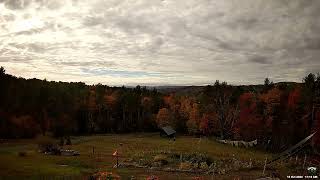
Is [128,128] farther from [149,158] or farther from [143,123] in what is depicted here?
[149,158]

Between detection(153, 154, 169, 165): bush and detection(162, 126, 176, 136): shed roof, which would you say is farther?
detection(162, 126, 176, 136): shed roof

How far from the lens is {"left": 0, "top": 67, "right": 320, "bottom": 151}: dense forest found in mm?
76000

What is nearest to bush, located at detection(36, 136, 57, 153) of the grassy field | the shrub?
the grassy field

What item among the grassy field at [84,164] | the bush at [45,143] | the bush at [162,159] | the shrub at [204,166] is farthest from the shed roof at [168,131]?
the shrub at [204,166]

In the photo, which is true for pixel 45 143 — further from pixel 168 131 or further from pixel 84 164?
pixel 168 131

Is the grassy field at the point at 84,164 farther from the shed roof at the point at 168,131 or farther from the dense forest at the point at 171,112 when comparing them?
the shed roof at the point at 168,131

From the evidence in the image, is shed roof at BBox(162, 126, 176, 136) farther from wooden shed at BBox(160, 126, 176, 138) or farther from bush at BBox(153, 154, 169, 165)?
bush at BBox(153, 154, 169, 165)

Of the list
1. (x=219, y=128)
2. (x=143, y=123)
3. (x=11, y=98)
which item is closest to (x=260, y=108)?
(x=219, y=128)

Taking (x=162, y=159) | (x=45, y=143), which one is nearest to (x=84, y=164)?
(x=45, y=143)

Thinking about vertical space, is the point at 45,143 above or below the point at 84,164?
above

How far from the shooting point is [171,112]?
4604 inches

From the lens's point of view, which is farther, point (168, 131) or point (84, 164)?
point (168, 131)

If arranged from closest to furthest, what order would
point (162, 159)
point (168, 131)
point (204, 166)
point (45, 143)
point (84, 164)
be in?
point (84, 164) < point (204, 166) < point (45, 143) < point (162, 159) < point (168, 131)

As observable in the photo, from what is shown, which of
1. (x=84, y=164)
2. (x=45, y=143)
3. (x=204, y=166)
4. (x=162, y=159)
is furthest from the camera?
(x=162, y=159)
